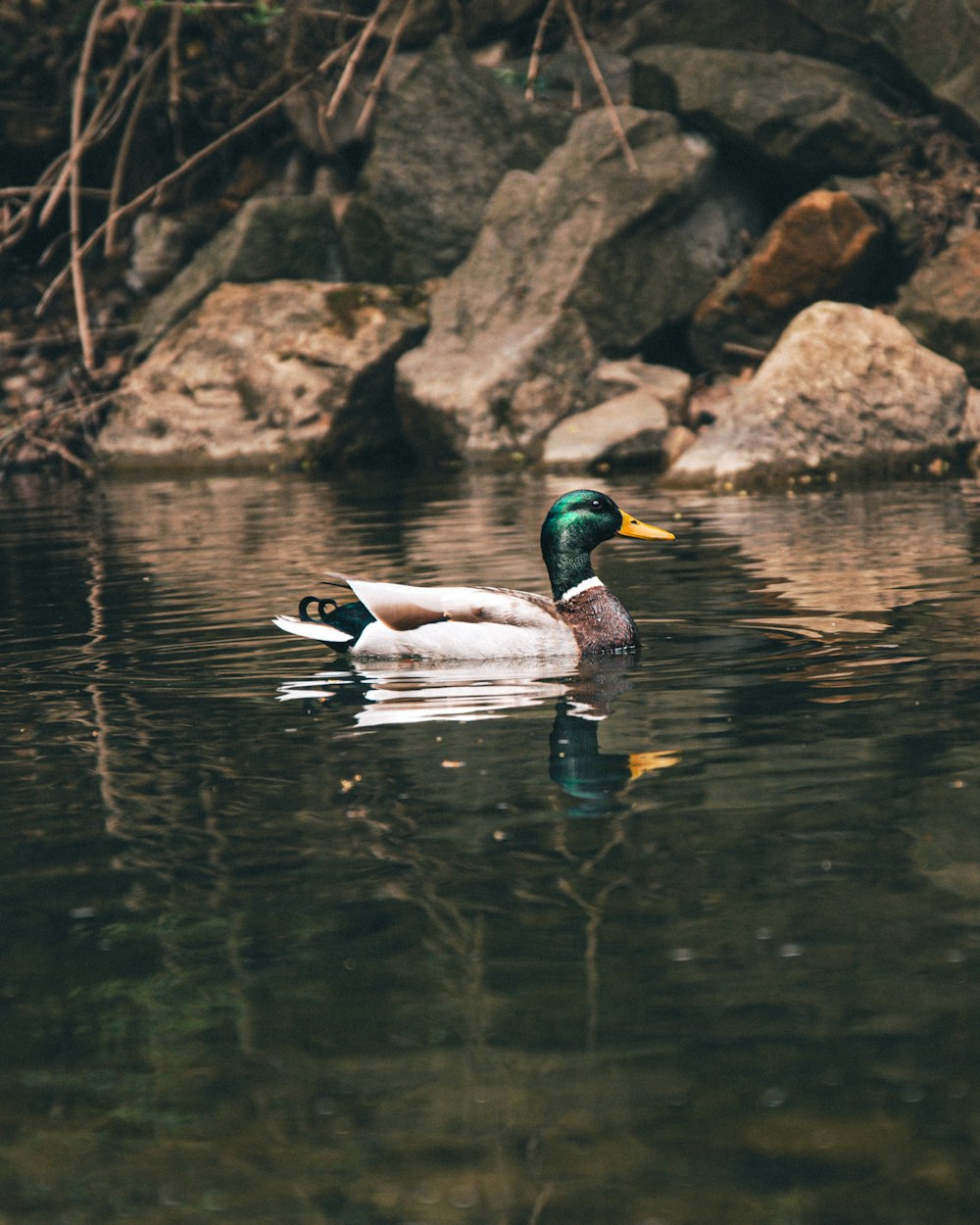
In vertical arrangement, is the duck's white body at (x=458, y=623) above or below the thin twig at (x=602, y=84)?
below

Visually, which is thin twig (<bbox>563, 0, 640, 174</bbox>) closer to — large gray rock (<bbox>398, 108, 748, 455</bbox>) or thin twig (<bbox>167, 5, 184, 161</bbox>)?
large gray rock (<bbox>398, 108, 748, 455</bbox>)

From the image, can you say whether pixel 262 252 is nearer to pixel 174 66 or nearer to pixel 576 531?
pixel 174 66

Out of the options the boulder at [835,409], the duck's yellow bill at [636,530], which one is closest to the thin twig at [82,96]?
the boulder at [835,409]

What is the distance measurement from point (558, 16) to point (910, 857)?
22.2 metres

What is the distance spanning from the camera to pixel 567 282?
72.0 feet

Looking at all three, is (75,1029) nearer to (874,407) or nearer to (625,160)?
(874,407)

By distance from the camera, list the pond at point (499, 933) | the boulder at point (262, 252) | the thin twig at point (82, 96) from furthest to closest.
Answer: the boulder at point (262, 252)
the thin twig at point (82, 96)
the pond at point (499, 933)

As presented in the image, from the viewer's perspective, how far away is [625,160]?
73.2ft

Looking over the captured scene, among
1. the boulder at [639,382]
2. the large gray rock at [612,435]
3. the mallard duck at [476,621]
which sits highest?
the boulder at [639,382]

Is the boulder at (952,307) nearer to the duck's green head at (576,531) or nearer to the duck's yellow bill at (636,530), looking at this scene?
the duck's yellow bill at (636,530)

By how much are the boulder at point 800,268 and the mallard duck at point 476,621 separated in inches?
523

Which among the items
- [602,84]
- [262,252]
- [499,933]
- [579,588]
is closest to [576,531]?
[579,588]

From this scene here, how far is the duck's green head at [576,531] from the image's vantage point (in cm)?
891

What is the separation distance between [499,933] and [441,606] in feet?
12.7
